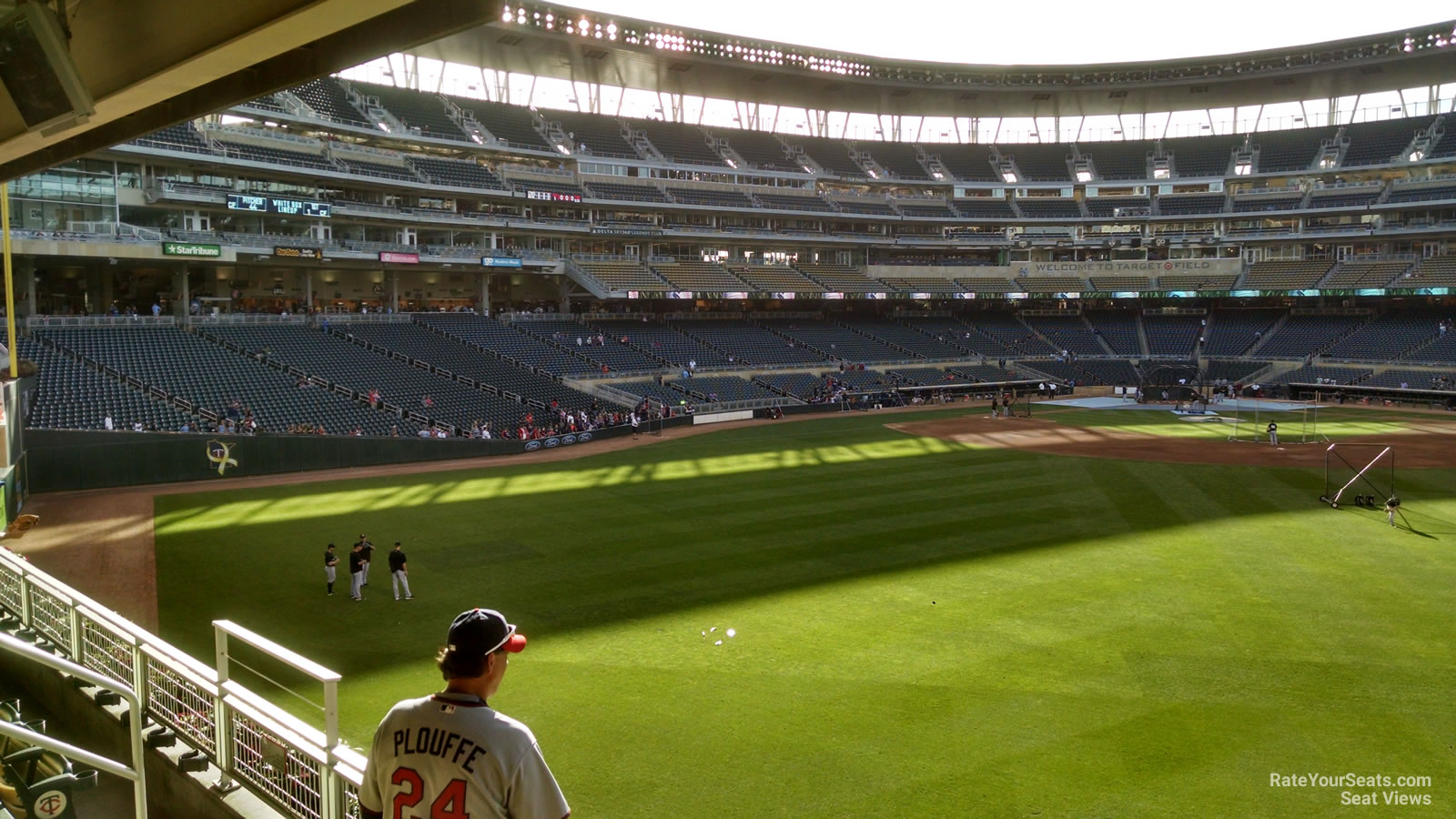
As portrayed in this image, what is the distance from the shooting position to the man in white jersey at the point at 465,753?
4.00 m

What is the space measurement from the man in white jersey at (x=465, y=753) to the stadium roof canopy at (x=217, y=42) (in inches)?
160

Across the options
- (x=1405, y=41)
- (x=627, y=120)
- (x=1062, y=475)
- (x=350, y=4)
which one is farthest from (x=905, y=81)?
(x=350, y=4)

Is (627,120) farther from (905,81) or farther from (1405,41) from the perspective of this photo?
(1405,41)

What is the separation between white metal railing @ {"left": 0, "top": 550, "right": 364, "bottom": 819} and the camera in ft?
22.0

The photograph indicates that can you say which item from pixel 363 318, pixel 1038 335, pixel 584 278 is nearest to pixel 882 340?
pixel 1038 335

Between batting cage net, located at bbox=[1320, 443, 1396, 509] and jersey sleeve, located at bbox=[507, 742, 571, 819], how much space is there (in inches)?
1249

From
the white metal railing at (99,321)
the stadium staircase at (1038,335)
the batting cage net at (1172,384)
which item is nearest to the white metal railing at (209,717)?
the white metal railing at (99,321)

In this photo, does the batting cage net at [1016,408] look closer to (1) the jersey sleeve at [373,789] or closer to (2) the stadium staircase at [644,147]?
(2) the stadium staircase at [644,147]

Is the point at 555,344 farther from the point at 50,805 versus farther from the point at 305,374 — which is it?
the point at 50,805

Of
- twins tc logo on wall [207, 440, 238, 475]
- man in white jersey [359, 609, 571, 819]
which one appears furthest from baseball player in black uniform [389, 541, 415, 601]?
twins tc logo on wall [207, 440, 238, 475]

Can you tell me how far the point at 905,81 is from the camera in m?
83.4

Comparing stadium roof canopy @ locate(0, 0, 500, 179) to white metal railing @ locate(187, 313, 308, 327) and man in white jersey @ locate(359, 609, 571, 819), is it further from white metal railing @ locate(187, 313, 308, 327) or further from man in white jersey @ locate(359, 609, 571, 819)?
white metal railing @ locate(187, 313, 308, 327)

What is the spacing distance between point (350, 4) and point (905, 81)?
276ft

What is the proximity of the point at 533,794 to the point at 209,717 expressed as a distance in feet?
18.8
